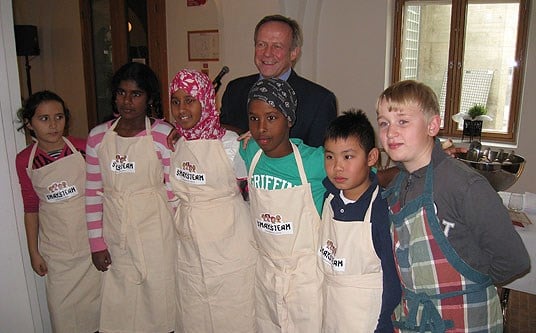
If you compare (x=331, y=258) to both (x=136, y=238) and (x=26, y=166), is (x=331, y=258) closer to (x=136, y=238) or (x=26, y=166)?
(x=136, y=238)

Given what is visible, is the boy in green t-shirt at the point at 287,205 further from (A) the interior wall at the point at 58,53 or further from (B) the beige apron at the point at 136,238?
(A) the interior wall at the point at 58,53

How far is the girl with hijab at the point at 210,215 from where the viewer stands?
161 cm

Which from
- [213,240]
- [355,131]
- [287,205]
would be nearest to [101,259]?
[213,240]

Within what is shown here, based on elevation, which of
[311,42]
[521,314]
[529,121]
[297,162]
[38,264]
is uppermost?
[311,42]

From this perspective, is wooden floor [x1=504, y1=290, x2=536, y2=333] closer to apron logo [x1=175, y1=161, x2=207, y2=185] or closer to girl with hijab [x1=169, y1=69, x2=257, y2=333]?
girl with hijab [x1=169, y1=69, x2=257, y2=333]

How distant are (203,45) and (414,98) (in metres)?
3.80

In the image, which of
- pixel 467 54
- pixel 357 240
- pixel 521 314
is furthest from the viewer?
pixel 467 54

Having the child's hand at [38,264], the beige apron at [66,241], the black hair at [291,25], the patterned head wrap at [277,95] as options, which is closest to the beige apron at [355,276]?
the patterned head wrap at [277,95]

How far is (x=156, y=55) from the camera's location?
495cm

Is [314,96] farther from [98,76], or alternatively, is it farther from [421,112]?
[98,76]

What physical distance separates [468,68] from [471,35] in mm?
283

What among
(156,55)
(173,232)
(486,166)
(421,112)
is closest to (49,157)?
(173,232)

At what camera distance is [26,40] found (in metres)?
5.13

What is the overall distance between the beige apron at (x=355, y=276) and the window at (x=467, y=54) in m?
3.14
